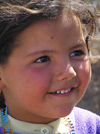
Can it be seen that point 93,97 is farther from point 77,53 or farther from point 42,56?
point 42,56

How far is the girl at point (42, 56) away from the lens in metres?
1.51

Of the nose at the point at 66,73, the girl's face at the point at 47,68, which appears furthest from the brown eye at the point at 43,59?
the nose at the point at 66,73

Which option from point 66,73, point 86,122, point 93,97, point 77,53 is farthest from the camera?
point 93,97

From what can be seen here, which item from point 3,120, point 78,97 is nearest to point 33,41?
point 78,97

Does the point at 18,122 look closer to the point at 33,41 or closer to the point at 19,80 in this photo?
the point at 19,80

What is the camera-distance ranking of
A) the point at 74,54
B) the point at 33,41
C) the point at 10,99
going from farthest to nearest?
the point at 10,99 → the point at 74,54 → the point at 33,41

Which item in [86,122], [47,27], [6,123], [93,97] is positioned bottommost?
[93,97]

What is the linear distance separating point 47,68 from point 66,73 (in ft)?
0.37

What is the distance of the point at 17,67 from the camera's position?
61.1 inches

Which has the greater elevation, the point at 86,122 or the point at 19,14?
the point at 19,14

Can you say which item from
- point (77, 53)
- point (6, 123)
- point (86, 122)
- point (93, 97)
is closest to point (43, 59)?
point (77, 53)

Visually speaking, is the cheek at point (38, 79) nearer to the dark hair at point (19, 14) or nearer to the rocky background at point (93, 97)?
the dark hair at point (19, 14)

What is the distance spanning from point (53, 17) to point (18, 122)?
2.33 ft

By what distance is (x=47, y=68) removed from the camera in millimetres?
1518
